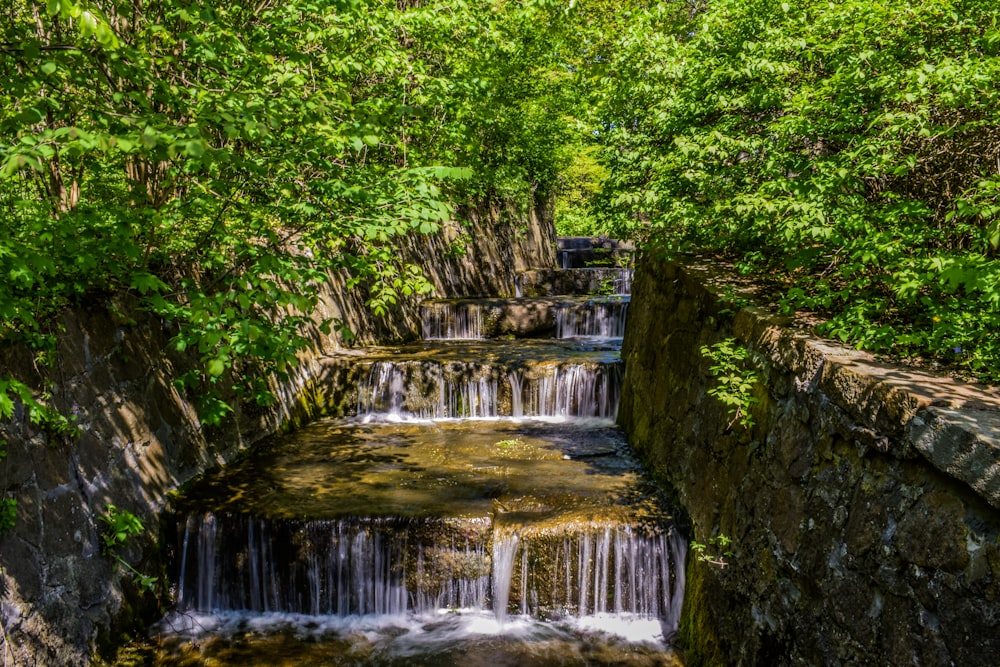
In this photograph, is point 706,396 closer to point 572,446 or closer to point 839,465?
point 839,465

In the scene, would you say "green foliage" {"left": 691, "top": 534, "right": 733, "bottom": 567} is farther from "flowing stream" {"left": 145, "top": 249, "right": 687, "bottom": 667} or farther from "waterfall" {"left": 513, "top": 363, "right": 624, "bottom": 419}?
"waterfall" {"left": 513, "top": 363, "right": 624, "bottom": 419}

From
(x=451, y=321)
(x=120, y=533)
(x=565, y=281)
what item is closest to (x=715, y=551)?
(x=120, y=533)

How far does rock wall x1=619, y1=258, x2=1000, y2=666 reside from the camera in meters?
2.57

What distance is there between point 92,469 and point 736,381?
505 cm

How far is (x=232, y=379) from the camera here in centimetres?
768

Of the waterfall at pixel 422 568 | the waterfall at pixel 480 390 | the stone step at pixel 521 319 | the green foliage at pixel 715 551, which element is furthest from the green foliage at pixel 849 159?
the stone step at pixel 521 319

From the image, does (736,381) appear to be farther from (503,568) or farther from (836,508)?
(503,568)

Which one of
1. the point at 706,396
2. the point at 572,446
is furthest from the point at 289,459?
the point at 706,396

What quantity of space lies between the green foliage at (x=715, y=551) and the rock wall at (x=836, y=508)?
0.04 metres

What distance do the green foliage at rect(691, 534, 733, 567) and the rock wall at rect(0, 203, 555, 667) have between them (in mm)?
4541

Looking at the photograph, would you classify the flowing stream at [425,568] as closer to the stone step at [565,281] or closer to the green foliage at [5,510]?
the green foliage at [5,510]

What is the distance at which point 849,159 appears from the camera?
445cm

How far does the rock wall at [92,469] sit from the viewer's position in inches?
177

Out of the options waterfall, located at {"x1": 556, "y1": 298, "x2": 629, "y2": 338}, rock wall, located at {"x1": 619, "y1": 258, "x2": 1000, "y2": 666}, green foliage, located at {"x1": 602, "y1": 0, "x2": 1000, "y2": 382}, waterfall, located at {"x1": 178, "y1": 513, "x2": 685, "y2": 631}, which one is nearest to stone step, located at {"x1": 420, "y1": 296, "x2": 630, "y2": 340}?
waterfall, located at {"x1": 556, "y1": 298, "x2": 629, "y2": 338}
